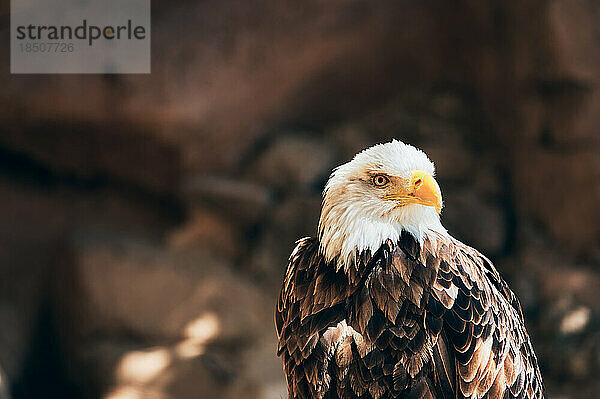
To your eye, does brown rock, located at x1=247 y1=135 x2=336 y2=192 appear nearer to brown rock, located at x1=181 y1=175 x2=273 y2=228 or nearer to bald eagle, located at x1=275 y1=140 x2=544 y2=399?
brown rock, located at x1=181 y1=175 x2=273 y2=228

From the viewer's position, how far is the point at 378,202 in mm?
2080

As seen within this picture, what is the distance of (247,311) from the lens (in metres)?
4.46

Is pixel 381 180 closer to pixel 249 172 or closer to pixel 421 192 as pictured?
pixel 421 192

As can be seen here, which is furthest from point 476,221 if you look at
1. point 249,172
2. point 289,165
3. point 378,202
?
point 378,202

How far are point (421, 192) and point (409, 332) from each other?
415 millimetres

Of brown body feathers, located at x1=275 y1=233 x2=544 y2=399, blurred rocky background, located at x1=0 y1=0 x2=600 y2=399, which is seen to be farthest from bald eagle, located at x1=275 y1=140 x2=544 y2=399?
blurred rocky background, located at x1=0 y1=0 x2=600 y2=399

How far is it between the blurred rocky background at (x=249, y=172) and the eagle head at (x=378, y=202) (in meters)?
2.32

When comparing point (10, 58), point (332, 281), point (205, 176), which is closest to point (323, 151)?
point (205, 176)

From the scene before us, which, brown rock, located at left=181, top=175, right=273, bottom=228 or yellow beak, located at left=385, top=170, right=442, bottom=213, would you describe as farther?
brown rock, located at left=181, top=175, right=273, bottom=228

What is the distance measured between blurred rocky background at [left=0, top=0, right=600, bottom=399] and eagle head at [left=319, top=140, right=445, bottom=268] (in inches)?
91.4

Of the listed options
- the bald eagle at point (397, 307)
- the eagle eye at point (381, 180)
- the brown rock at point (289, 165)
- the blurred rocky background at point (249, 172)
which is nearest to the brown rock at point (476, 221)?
the blurred rocky background at point (249, 172)

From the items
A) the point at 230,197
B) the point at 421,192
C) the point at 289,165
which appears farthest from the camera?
the point at 289,165

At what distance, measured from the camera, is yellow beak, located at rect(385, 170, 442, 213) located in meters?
1.97

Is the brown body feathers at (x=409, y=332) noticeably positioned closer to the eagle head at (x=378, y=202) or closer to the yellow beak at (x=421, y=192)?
the eagle head at (x=378, y=202)
